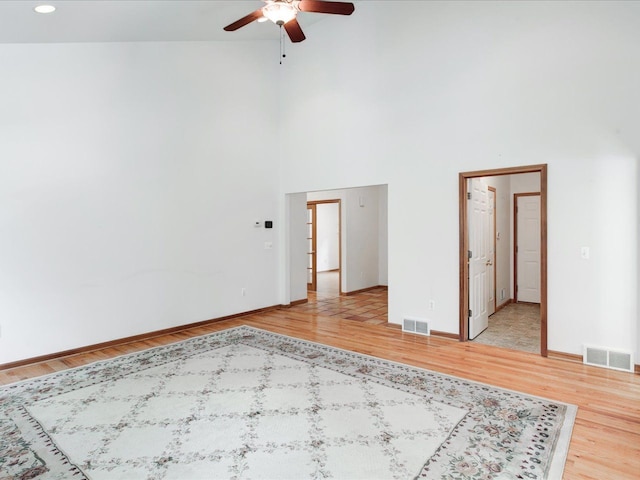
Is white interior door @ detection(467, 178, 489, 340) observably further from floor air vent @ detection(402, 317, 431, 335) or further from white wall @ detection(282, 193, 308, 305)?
white wall @ detection(282, 193, 308, 305)

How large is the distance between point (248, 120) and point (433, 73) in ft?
9.58

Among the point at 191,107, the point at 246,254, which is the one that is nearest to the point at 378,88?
the point at 191,107

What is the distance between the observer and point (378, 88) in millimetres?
5559

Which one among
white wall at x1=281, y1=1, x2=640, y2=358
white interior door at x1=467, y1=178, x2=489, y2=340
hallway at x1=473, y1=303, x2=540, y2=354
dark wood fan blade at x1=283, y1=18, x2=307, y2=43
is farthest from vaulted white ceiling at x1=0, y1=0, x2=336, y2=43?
hallway at x1=473, y1=303, x2=540, y2=354

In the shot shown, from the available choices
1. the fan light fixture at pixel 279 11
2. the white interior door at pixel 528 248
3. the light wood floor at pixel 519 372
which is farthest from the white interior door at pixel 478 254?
the fan light fixture at pixel 279 11

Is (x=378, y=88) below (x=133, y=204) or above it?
above

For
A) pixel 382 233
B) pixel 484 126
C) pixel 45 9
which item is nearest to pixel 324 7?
pixel 484 126

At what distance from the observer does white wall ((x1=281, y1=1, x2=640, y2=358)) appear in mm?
3906

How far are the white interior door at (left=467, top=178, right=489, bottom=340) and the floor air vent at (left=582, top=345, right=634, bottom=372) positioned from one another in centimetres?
127

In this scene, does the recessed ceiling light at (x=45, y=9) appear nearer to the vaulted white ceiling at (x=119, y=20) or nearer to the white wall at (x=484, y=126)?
the vaulted white ceiling at (x=119, y=20)

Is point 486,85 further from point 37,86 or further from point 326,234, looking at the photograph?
point 326,234

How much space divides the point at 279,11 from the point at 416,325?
155 inches

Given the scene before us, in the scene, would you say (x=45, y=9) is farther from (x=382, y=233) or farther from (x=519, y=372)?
(x=382, y=233)

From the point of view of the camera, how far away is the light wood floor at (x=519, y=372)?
251 cm
